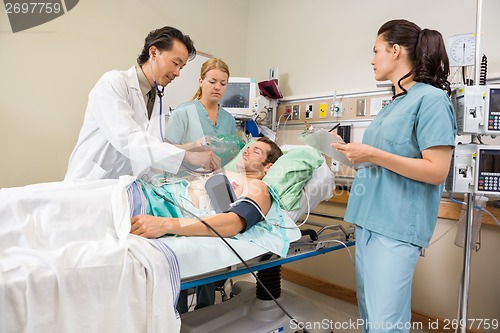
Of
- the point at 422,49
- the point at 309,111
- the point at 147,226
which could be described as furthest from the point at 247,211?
the point at 309,111

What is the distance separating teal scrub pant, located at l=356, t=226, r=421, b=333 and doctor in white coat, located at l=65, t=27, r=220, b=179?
0.73 metres

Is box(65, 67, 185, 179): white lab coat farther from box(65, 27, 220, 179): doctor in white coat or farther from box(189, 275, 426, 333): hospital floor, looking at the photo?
box(189, 275, 426, 333): hospital floor

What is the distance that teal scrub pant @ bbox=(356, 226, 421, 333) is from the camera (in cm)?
122

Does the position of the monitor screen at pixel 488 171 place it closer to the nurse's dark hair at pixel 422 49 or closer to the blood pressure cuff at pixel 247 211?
the nurse's dark hair at pixel 422 49

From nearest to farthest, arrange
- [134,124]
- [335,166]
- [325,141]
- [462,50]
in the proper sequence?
[325,141], [134,124], [462,50], [335,166]

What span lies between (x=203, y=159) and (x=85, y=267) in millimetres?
655

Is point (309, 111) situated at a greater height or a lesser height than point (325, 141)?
greater

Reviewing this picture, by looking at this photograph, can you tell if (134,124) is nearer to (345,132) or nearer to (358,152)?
(358,152)

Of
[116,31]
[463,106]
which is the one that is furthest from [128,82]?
[463,106]

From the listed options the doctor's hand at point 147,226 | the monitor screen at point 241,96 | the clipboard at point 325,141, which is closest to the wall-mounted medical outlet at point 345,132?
the monitor screen at point 241,96

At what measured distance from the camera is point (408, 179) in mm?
1270

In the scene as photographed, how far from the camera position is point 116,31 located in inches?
107

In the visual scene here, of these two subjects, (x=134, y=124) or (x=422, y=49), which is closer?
(x=422, y=49)

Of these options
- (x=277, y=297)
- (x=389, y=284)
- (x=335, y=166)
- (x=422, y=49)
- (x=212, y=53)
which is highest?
(x=212, y=53)
